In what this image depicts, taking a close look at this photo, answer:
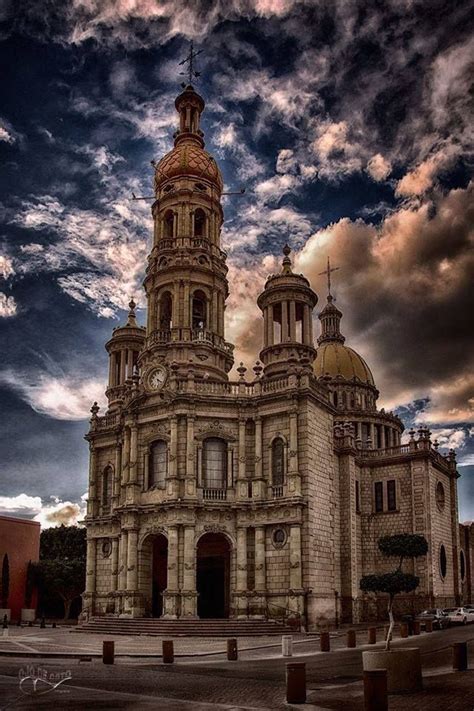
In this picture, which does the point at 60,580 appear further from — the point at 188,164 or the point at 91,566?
the point at 188,164

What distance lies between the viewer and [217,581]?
50.1 meters

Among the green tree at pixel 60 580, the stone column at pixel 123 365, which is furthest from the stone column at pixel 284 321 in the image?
the green tree at pixel 60 580

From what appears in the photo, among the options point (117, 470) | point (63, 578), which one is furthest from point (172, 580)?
point (63, 578)

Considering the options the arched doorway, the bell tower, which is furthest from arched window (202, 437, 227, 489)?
the bell tower

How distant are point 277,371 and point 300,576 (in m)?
16.6

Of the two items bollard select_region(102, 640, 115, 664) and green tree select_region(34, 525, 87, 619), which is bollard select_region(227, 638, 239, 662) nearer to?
bollard select_region(102, 640, 115, 664)

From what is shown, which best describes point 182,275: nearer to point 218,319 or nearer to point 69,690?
point 218,319

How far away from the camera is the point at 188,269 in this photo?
178 feet

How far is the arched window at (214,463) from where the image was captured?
47.7 m

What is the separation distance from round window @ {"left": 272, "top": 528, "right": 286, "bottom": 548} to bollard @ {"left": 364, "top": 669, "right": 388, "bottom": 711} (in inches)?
1211

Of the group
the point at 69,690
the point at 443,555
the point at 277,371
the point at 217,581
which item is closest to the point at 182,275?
the point at 277,371

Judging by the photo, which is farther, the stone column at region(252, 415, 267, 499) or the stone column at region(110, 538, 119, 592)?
the stone column at region(110, 538, 119, 592)

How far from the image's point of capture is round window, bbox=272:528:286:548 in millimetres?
44969

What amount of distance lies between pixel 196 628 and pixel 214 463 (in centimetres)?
1047
